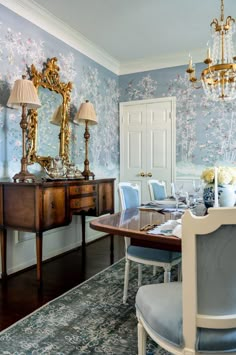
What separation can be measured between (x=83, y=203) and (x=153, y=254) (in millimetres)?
1212

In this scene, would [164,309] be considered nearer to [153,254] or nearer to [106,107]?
[153,254]

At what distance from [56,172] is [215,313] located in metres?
2.41

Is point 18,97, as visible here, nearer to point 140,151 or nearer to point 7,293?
point 7,293

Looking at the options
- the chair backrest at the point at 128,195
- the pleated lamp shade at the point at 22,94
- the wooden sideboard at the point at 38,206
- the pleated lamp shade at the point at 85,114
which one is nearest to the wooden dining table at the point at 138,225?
the chair backrest at the point at 128,195

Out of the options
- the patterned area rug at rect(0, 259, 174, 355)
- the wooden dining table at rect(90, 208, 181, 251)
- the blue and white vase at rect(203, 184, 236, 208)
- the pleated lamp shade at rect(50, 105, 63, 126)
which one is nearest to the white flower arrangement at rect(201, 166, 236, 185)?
the blue and white vase at rect(203, 184, 236, 208)

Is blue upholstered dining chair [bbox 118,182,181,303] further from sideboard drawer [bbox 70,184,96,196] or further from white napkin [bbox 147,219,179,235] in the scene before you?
sideboard drawer [bbox 70,184,96,196]

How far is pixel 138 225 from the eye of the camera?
1625 mm

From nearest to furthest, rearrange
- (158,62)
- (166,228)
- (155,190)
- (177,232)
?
(177,232) < (166,228) < (155,190) < (158,62)

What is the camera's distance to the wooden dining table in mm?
1372

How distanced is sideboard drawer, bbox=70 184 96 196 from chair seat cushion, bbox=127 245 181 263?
3.28ft

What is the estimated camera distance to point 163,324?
1.11 meters

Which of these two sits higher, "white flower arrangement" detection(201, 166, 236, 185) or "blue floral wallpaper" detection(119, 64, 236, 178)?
"blue floral wallpaper" detection(119, 64, 236, 178)

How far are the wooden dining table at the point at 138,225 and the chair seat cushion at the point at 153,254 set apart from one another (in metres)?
0.05

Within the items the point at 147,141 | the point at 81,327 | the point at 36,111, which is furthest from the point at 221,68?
the point at 81,327
